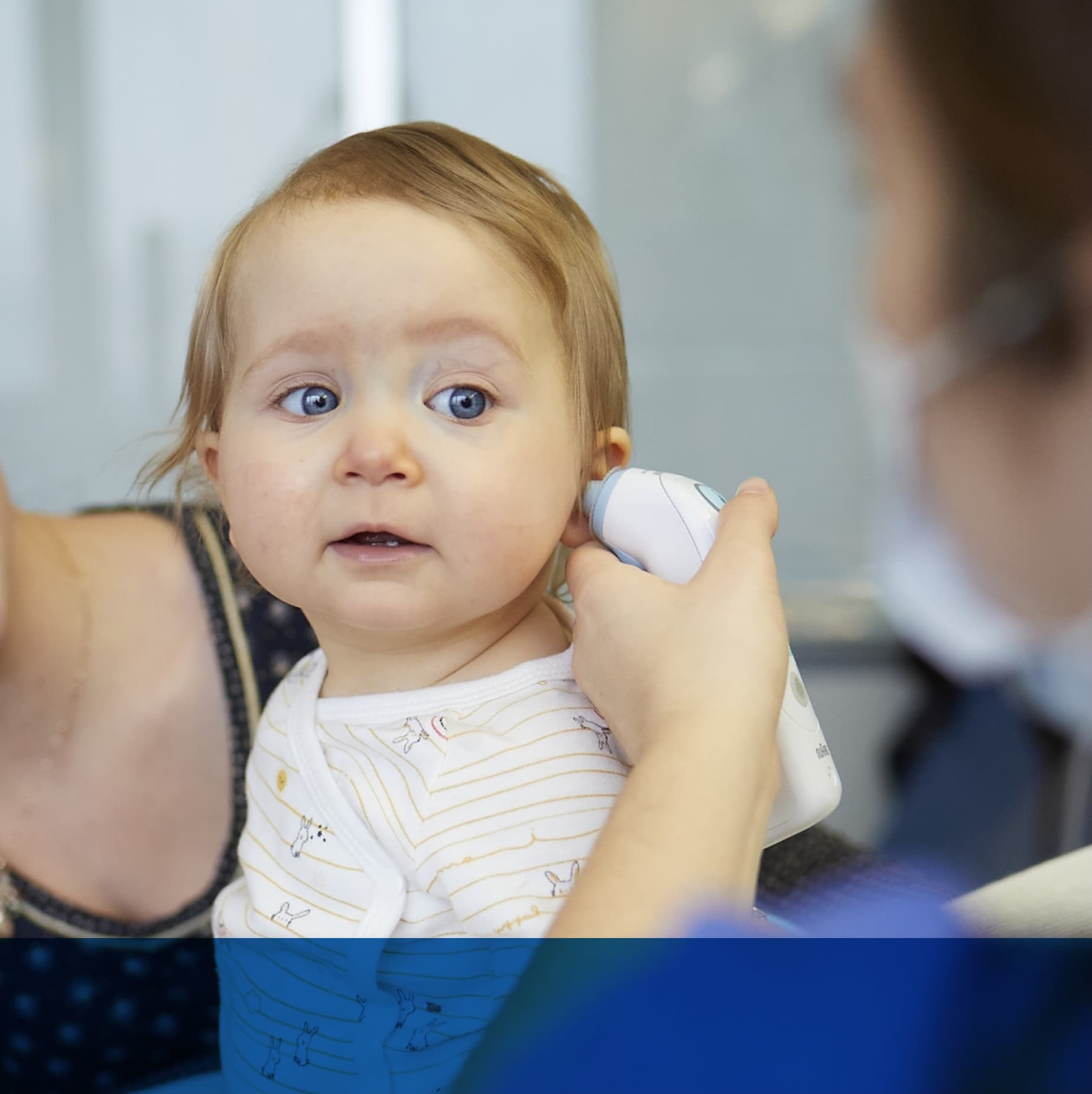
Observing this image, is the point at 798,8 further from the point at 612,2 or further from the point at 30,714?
the point at 30,714

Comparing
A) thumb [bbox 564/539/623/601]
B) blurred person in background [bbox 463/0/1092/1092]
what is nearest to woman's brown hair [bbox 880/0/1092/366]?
blurred person in background [bbox 463/0/1092/1092]

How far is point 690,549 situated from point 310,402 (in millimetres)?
273

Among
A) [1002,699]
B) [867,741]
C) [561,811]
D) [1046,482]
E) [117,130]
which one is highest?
[117,130]

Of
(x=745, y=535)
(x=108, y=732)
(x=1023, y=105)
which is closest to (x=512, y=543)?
(x=745, y=535)

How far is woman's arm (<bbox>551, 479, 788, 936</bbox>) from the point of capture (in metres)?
0.52

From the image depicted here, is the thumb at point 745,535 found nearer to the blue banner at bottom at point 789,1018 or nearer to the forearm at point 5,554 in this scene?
the blue banner at bottom at point 789,1018

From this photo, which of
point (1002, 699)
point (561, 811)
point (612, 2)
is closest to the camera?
point (561, 811)

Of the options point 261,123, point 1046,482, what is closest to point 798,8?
point 261,123

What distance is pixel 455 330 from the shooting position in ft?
2.47

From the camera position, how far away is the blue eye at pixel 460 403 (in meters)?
0.76

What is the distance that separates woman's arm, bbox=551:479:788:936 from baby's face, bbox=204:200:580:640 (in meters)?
0.08

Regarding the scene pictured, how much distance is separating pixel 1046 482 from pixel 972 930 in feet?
1.90

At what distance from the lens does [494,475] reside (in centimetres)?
75

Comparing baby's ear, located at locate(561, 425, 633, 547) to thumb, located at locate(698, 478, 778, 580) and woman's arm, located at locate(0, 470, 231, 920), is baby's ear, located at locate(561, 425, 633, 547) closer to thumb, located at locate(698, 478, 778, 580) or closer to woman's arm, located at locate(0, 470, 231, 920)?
thumb, located at locate(698, 478, 778, 580)
